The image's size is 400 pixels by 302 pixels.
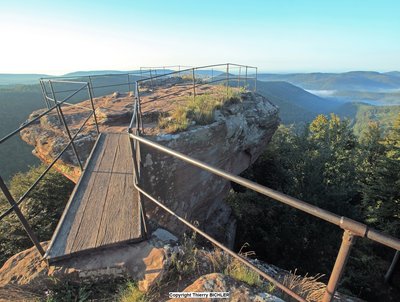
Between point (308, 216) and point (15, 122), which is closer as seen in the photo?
point (308, 216)

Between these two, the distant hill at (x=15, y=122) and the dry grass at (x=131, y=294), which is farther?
the distant hill at (x=15, y=122)

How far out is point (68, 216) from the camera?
3.24m

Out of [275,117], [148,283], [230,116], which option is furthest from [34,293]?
[275,117]


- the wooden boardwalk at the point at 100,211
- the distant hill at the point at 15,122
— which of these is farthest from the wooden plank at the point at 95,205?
the distant hill at the point at 15,122

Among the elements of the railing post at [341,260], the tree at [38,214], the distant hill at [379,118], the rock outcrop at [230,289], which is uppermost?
the railing post at [341,260]

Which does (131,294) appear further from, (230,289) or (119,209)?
(119,209)

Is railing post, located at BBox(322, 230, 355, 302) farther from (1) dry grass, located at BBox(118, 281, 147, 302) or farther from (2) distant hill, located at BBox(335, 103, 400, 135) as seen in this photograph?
(2) distant hill, located at BBox(335, 103, 400, 135)

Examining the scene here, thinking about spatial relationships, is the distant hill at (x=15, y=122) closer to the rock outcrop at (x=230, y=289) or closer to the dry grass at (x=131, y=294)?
the dry grass at (x=131, y=294)

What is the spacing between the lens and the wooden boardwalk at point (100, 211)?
2.75 m

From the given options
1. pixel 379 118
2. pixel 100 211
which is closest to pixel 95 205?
pixel 100 211

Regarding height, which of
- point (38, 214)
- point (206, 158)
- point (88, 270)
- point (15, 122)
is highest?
point (88, 270)

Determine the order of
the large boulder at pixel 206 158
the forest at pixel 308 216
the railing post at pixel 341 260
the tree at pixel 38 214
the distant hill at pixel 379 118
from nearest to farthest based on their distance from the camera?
1. the railing post at pixel 341 260
2. the large boulder at pixel 206 158
3. the tree at pixel 38 214
4. the forest at pixel 308 216
5. the distant hill at pixel 379 118

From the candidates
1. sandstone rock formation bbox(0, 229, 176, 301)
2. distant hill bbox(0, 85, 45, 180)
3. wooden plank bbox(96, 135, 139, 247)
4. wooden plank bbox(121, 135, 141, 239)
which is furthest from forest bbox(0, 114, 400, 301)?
distant hill bbox(0, 85, 45, 180)

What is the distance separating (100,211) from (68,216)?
41 cm
